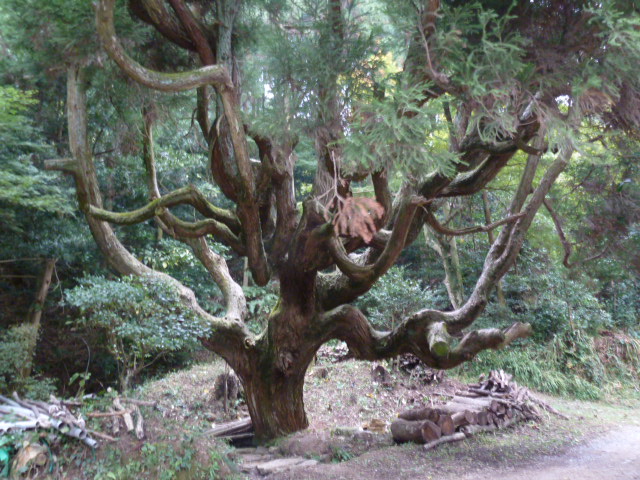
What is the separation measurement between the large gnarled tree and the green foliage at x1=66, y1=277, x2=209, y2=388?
15.2 inches

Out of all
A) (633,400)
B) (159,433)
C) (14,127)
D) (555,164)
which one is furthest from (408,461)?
(14,127)

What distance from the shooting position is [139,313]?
525 cm

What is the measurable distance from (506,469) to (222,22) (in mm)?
6231

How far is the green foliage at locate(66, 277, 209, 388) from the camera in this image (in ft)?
16.5

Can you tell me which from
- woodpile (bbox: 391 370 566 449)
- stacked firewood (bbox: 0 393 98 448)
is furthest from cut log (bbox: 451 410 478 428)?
stacked firewood (bbox: 0 393 98 448)

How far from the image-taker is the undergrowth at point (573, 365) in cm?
952

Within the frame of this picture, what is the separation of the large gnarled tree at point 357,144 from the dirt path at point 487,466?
113cm

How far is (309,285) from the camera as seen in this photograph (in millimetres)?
6090

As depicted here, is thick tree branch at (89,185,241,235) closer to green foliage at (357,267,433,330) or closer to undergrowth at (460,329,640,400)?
green foliage at (357,267,433,330)

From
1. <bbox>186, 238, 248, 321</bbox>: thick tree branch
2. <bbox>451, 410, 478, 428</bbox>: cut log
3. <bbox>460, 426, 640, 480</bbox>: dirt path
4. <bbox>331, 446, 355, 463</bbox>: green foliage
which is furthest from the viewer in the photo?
<bbox>186, 238, 248, 321</bbox>: thick tree branch

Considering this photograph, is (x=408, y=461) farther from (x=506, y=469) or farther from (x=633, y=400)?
(x=633, y=400)

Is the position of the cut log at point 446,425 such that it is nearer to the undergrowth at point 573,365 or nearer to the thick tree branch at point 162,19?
the undergrowth at point 573,365

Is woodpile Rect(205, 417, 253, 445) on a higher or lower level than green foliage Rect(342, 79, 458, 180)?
lower

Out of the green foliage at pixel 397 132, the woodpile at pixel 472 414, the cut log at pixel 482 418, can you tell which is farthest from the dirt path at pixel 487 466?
the green foliage at pixel 397 132
